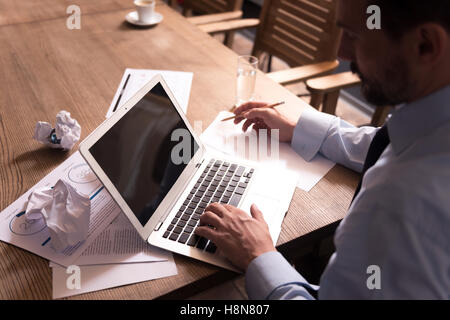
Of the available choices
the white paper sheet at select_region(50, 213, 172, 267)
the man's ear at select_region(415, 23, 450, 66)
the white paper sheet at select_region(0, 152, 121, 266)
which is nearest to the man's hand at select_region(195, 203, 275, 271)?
the white paper sheet at select_region(50, 213, 172, 267)

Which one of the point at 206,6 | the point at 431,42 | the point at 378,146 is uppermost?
the point at 431,42

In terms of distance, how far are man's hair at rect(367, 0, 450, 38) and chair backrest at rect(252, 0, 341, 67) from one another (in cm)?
114

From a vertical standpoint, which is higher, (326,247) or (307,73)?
(307,73)

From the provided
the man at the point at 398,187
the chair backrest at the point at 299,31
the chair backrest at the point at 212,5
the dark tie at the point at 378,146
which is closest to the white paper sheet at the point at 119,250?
the man at the point at 398,187

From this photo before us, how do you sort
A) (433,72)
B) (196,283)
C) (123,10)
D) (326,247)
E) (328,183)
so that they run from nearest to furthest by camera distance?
(433,72)
(196,283)
(328,183)
(326,247)
(123,10)

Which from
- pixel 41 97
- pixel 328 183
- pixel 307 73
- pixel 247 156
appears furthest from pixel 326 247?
pixel 41 97

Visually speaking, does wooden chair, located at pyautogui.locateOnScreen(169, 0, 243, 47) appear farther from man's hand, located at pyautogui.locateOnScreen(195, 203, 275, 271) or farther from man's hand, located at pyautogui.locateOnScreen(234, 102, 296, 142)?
man's hand, located at pyautogui.locateOnScreen(195, 203, 275, 271)

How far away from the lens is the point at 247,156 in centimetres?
106

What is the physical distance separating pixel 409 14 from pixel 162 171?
1.88ft

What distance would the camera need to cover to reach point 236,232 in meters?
0.79

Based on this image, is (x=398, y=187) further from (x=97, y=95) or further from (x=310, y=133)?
(x=97, y=95)

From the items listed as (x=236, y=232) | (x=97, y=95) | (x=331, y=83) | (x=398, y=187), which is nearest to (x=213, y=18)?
(x=331, y=83)
